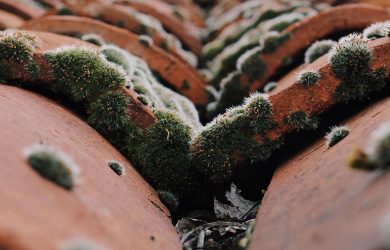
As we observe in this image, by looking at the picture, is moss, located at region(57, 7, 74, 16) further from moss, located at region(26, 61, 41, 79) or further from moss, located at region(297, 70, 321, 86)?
moss, located at region(297, 70, 321, 86)

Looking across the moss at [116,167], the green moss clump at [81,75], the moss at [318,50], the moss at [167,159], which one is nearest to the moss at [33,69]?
the green moss clump at [81,75]

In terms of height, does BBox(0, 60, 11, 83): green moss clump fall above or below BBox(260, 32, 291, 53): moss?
above

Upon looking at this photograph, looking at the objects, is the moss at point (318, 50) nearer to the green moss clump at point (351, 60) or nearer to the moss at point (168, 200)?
the green moss clump at point (351, 60)

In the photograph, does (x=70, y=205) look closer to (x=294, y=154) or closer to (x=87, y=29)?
(x=294, y=154)

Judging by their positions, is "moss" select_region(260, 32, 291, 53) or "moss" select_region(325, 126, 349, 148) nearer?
"moss" select_region(325, 126, 349, 148)

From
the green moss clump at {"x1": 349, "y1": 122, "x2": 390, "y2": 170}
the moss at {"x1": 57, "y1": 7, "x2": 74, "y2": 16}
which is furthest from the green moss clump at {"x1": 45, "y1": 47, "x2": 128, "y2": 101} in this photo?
the moss at {"x1": 57, "y1": 7, "x2": 74, "y2": 16}

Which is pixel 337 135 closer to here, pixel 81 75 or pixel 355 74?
pixel 355 74

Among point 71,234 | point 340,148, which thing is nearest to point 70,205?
point 71,234
